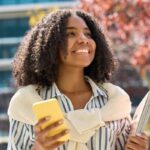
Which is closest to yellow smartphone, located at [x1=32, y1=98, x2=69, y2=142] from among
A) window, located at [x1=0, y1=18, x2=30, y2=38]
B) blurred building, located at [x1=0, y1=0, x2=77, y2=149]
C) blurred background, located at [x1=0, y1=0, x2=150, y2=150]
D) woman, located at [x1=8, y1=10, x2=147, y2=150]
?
woman, located at [x1=8, y1=10, x2=147, y2=150]

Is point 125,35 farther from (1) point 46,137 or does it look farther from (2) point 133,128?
(1) point 46,137

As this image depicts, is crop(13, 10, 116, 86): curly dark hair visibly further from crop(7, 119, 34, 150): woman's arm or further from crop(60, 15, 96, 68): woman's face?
crop(7, 119, 34, 150): woman's arm

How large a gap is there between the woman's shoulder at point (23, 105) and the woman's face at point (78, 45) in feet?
0.72

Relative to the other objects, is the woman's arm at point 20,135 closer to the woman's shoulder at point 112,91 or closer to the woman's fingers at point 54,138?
the woman's fingers at point 54,138

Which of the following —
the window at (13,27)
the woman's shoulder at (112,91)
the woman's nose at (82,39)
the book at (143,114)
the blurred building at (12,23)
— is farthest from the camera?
the window at (13,27)

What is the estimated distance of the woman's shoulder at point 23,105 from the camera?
3092mm

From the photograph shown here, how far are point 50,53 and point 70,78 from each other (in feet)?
0.50

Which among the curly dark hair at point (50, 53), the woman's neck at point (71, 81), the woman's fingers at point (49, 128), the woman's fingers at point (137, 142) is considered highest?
the curly dark hair at point (50, 53)

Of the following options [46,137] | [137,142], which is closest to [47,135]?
[46,137]

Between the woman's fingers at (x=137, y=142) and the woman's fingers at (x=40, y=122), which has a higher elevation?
the woman's fingers at (x=40, y=122)

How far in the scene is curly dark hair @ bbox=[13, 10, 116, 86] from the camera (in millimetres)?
3195

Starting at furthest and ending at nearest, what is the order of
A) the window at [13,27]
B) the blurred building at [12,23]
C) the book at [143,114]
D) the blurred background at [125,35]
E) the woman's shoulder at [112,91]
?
the window at [13,27], the blurred building at [12,23], the blurred background at [125,35], the woman's shoulder at [112,91], the book at [143,114]

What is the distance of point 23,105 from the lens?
10.2 feet

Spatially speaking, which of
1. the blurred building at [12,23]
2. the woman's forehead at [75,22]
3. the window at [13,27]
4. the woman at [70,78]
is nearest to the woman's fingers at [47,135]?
the woman at [70,78]
